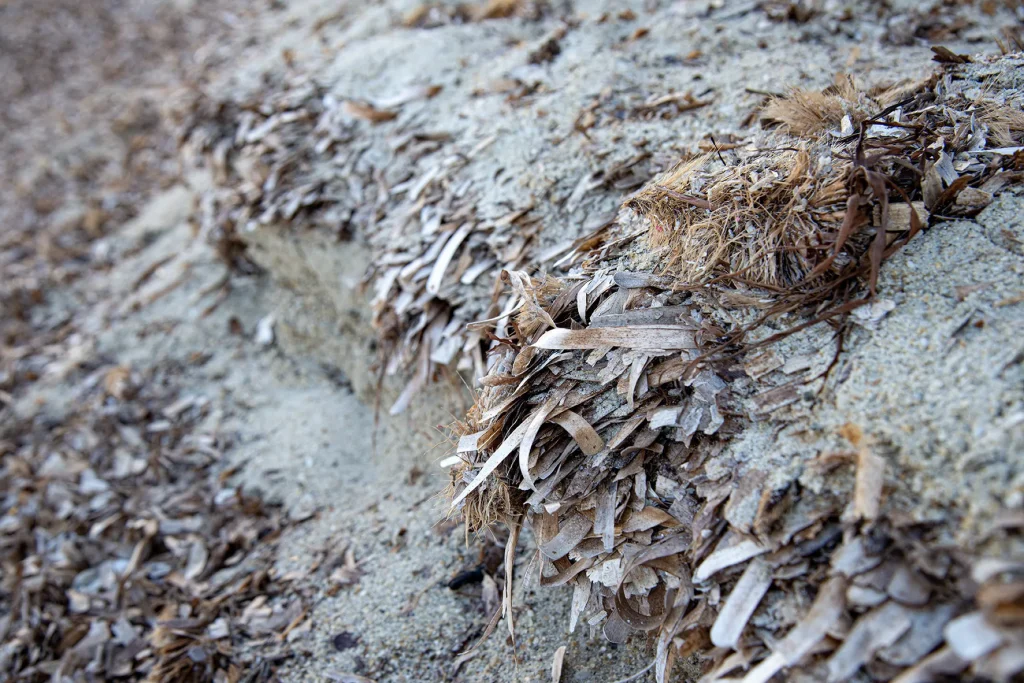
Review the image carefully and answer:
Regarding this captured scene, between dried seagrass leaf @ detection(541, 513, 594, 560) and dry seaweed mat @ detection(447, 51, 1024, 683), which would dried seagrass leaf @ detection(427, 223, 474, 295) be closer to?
dry seaweed mat @ detection(447, 51, 1024, 683)

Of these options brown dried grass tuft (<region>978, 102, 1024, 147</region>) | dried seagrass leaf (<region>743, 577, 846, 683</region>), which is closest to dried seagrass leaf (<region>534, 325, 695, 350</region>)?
dried seagrass leaf (<region>743, 577, 846, 683</region>)

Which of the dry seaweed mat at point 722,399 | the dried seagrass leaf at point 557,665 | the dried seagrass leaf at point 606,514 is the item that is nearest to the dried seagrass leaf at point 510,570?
the dry seaweed mat at point 722,399

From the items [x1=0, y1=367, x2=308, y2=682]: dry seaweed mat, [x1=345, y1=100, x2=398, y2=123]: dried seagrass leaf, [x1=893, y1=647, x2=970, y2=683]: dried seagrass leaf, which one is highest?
[x1=345, y1=100, x2=398, y2=123]: dried seagrass leaf

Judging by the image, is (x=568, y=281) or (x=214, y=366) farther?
(x=214, y=366)

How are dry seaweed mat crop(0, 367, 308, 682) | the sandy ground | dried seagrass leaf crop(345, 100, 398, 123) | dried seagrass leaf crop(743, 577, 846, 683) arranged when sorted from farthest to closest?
1. dried seagrass leaf crop(345, 100, 398, 123)
2. dry seaweed mat crop(0, 367, 308, 682)
3. the sandy ground
4. dried seagrass leaf crop(743, 577, 846, 683)

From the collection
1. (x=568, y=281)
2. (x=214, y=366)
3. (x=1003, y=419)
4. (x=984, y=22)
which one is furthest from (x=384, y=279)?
(x=984, y=22)

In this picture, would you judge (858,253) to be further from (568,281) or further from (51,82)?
(51,82)

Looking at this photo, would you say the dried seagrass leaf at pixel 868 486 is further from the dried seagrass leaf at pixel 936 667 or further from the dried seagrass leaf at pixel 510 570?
the dried seagrass leaf at pixel 510 570
